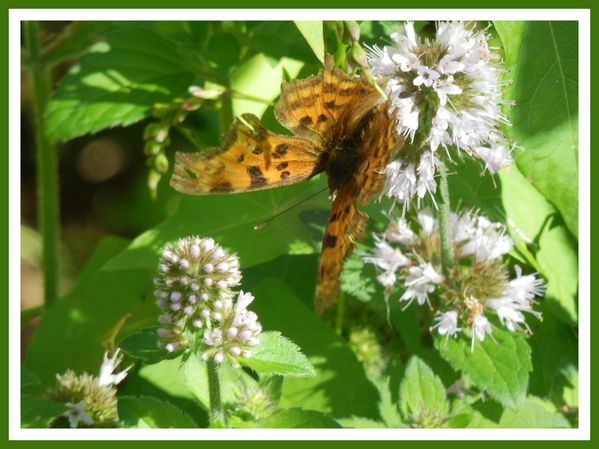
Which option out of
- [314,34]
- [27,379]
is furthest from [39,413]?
[314,34]

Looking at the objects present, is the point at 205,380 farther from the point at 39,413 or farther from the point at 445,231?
the point at 445,231

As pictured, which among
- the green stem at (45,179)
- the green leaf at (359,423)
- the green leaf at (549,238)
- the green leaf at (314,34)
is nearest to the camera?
the green leaf at (314,34)

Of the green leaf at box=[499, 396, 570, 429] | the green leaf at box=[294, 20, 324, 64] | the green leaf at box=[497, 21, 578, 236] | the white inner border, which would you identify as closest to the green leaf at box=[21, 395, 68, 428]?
the white inner border

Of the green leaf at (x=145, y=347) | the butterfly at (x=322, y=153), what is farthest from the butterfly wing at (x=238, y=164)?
the green leaf at (x=145, y=347)

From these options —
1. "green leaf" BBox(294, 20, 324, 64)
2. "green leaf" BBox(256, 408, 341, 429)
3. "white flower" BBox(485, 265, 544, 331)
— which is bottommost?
"green leaf" BBox(256, 408, 341, 429)

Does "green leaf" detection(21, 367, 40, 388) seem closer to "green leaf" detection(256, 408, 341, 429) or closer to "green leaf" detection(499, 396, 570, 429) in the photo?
"green leaf" detection(256, 408, 341, 429)

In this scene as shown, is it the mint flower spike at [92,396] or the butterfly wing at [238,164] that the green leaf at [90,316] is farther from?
the butterfly wing at [238,164]

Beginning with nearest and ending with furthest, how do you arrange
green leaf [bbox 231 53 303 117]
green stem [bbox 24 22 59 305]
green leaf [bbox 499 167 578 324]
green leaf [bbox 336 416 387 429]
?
green leaf [bbox 336 416 387 429] → green leaf [bbox 499 167 578 324] → green leaf [bbox 231 53 303 117] → green stem [bbox 24 22 59 305]
